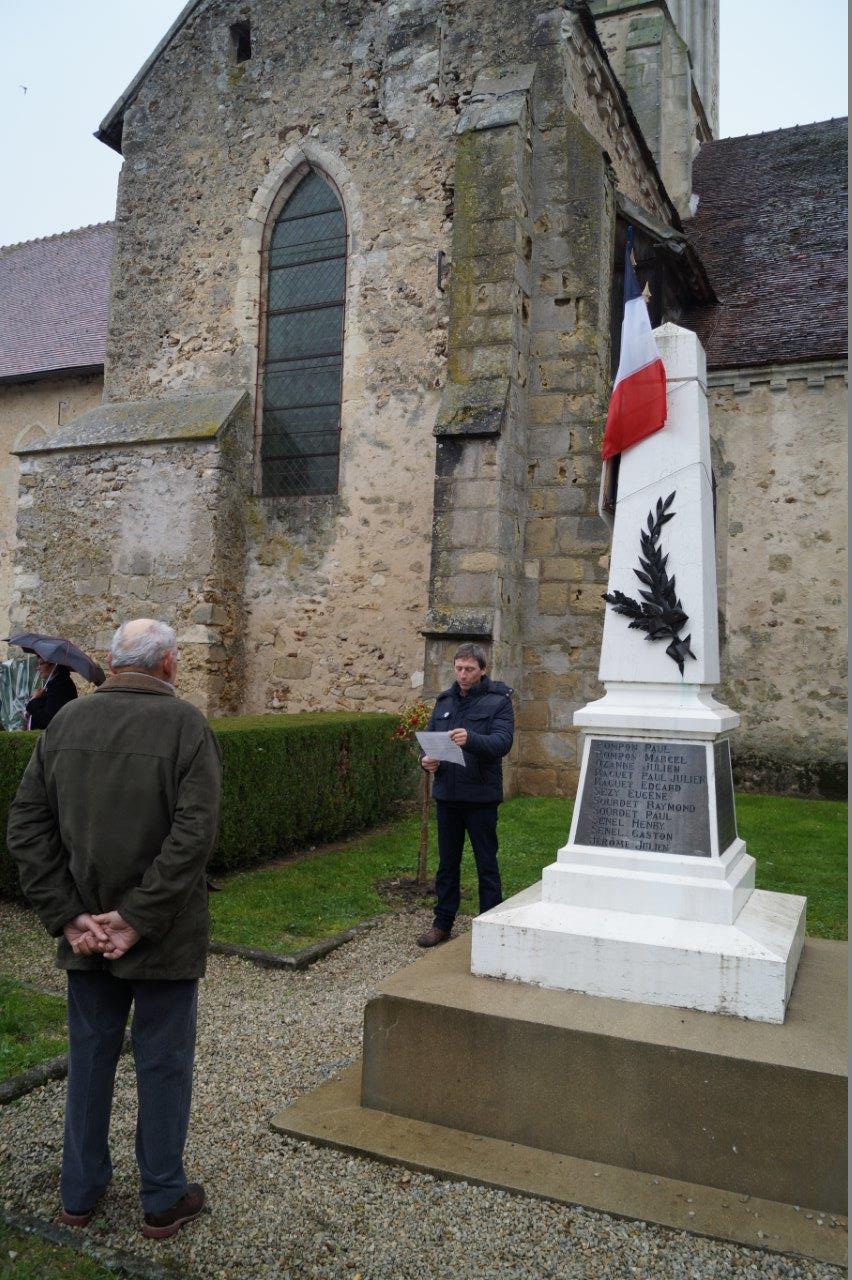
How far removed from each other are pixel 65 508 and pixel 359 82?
21.1 ft

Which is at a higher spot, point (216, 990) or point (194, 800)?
point (194, 800)

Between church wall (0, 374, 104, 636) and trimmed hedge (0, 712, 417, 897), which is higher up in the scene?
church wall (0, 374, 104, 636)

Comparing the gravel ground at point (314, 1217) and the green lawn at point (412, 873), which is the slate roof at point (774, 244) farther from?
the gravel ground at point (314, 1217)

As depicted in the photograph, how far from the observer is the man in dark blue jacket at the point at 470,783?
5.67m

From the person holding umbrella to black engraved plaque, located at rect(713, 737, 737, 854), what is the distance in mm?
5340

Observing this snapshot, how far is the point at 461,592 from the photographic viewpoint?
32.2 feet

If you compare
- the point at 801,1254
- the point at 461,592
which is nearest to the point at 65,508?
the point at 461,592

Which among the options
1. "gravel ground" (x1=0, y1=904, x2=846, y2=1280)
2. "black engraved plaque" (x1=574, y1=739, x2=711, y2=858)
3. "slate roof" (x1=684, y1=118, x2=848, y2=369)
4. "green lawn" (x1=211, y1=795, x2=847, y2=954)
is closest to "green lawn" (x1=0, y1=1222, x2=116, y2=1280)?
"gravel ground" (x1=0, y1=904, x2=846, y2=1280)

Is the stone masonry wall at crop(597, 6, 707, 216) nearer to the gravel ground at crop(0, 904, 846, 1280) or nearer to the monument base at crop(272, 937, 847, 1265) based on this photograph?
the monument base at crop(272, 937, 847, 1265)

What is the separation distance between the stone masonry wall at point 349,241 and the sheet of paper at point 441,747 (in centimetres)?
501

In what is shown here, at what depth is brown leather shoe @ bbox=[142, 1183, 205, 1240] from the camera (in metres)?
2.89

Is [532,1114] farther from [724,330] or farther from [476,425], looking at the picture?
[724,330]

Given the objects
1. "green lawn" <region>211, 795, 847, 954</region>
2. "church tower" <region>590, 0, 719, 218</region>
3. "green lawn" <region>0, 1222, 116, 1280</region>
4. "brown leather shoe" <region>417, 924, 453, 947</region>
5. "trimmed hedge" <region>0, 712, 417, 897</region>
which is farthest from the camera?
"church tower" <region>590, 0, 719, 218</region>

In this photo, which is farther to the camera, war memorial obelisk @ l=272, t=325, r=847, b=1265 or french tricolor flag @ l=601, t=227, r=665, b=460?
french tricolor flag @ l=601, t=227, r=665, b=460
